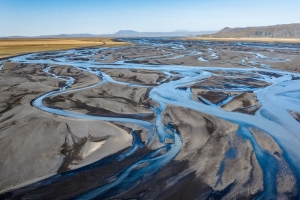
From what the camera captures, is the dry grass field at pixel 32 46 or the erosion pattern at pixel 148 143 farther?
the dry grass field at pixel 32 46

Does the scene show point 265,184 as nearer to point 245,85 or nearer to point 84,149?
point 84,149

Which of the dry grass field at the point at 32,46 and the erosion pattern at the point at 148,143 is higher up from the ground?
the erosion pattern at the point at 148,143

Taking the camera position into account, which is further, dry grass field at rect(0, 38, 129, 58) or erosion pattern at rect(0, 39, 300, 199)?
dry grass field at rect(0, 38, 129, 58)

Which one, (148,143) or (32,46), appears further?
(32,46)

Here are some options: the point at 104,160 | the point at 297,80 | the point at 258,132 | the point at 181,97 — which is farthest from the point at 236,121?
the point at 297,80

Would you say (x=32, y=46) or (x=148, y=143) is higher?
(x=148, y=143)

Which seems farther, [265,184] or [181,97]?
[181,97]

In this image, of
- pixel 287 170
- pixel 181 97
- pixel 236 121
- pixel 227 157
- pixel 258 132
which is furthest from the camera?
pixel 181 97

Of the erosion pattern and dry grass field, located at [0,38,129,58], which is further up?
the erosion pattern
